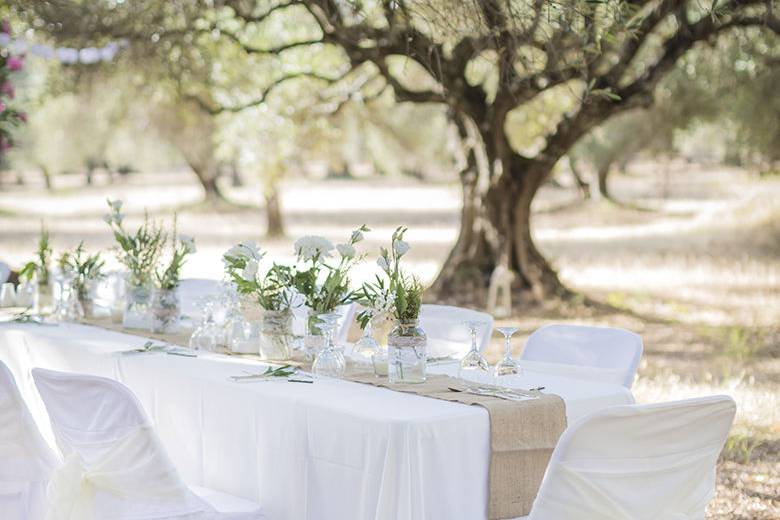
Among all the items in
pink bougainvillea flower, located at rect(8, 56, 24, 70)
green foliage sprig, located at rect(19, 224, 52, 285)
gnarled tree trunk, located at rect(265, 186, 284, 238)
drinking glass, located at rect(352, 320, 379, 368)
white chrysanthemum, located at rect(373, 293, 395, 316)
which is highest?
pink bougainvillea flower, located at rect(8, 56, 24, 70)

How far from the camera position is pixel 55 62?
48.0 feet

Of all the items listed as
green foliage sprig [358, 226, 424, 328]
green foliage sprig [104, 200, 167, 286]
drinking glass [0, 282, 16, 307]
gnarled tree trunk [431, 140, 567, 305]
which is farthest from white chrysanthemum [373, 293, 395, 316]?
gnarled tree trunk [431, 140, 567, 305]

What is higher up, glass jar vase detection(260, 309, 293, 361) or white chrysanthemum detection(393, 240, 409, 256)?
white chrysanthemum detection(393, 240, 409, 256)

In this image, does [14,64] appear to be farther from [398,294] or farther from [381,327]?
[398,294]

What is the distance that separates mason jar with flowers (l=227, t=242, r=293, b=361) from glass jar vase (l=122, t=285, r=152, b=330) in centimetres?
93

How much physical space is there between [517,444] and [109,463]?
50.4 inches

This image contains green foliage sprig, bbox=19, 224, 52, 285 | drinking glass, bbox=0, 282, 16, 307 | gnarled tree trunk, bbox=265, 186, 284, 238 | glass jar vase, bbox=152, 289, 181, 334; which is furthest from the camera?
gnarled tree trunk, bbox=265, 186, 284, 238

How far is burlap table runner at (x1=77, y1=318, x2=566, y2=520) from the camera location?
146 inches

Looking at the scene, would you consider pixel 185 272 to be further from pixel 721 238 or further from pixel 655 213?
pixel 655 213

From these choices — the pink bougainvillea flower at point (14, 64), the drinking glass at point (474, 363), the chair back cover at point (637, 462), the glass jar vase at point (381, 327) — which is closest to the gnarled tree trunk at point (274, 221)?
the pink bougainvillea flower at point (14, 64)

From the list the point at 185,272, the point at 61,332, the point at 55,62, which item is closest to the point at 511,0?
the point at 61,332

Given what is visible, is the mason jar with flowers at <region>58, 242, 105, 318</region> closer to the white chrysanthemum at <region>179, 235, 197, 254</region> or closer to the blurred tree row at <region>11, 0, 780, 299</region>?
the white chrysanthemum at <region>179, 235, 197, 254</region>

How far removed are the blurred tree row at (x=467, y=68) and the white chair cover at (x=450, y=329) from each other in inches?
51.0

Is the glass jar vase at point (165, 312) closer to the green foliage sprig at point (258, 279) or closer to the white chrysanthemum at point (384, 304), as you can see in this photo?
the green foliage sprig at point (258, 279)
